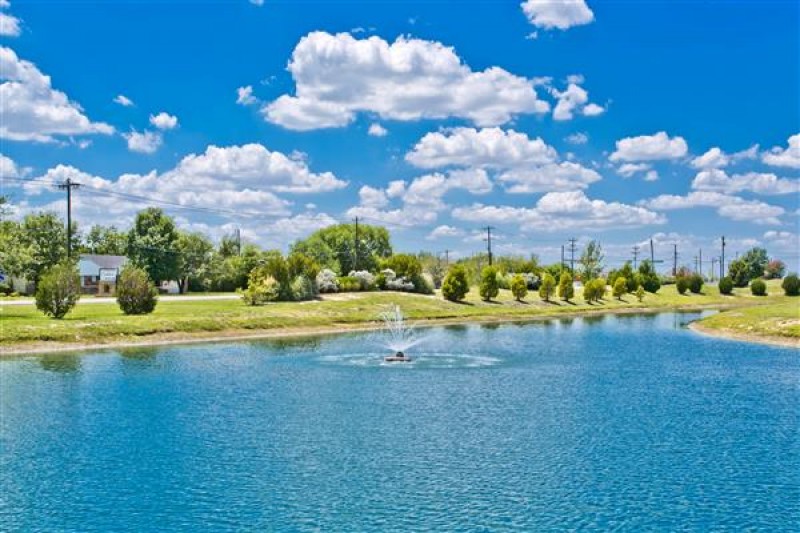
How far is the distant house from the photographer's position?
115 m

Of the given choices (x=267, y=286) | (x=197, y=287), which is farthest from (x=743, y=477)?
(x=197, y=287)

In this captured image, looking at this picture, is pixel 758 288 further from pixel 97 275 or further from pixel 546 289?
pixel 97 275

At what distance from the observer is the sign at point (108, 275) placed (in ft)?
378

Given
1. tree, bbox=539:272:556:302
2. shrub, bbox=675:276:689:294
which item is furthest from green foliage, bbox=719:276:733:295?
tree, bbox=539:272:556:302

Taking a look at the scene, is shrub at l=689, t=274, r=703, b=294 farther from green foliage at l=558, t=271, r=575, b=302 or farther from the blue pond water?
the blue pond water

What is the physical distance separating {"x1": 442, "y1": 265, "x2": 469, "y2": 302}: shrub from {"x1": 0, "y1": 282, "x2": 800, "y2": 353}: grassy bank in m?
1.36

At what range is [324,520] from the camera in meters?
19.8

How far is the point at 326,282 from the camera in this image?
94688mm

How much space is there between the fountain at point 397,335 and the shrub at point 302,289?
9.41m

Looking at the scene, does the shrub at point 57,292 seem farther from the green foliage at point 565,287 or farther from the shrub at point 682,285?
the shrub at point 682,285

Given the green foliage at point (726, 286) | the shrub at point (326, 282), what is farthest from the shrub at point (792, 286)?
the shrub at point (326, 282)

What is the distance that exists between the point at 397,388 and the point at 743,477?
759 inches

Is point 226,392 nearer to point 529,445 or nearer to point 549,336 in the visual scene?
point 529,445

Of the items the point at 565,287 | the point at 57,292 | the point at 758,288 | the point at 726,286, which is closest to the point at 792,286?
the point at 758,288
